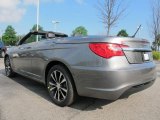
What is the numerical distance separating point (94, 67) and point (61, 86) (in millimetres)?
931

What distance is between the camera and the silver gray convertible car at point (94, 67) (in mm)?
3795

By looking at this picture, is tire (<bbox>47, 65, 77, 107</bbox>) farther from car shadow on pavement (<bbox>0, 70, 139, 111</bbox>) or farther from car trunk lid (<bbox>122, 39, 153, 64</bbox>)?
car trunk lid (<bbox>122, 39, 153, 64</bbox>)

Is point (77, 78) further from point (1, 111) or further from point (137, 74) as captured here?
point (1, 111)

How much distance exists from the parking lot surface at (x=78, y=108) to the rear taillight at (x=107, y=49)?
0.97m

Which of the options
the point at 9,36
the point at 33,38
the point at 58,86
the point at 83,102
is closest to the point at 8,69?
the point at 33,38

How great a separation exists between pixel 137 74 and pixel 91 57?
2.51ft

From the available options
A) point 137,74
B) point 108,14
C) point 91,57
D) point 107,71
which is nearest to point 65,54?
point 91,57

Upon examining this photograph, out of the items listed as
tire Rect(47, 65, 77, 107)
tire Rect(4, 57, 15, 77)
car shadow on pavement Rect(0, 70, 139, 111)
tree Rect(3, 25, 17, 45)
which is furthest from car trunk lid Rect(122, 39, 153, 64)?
tree Rect(3, 25, 17, 45)

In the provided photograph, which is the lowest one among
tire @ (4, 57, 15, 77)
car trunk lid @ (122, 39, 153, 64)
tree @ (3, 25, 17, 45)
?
tire @ (4, 57, 15, 77)

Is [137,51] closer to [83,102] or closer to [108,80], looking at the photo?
[108,80]

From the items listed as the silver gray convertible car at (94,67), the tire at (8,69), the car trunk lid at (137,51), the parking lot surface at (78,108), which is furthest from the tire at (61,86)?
the tire at (8,69)

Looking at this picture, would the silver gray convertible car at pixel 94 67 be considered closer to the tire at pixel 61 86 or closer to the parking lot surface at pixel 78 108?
the tire at pixel 61 86

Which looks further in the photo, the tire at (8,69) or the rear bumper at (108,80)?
the tire at (8,69)

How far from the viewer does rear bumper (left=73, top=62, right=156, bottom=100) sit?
3758 millimetres
